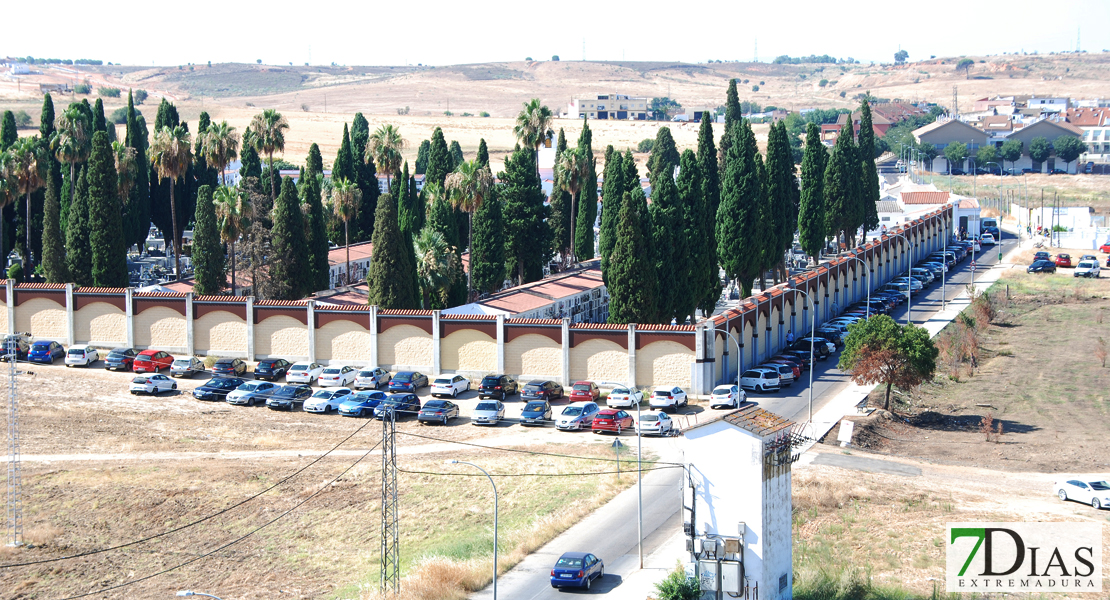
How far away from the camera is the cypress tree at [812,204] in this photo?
102m

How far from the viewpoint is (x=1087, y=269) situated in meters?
114

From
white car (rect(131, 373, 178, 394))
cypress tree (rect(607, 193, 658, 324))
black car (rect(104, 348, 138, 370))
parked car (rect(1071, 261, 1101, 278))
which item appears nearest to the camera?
white car (rect(131, 373, 178, 394))

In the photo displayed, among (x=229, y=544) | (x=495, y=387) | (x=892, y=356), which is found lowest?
(x=229, y=544)

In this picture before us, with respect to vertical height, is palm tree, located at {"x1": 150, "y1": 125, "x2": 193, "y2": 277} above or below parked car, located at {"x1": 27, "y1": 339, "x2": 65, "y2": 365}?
above

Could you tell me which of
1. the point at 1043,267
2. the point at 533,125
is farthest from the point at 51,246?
the point at 1043,267

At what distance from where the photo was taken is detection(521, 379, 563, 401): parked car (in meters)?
65.1

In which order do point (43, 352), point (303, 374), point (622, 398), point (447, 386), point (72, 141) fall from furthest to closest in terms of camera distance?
point (72, 141) → point (43, 352) → point (303, 374) → point (447, 386) → point (622, 398)

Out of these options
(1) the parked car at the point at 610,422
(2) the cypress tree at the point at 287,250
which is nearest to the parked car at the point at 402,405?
(1) the parked car at the point at 610,422

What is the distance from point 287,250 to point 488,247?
16.0 meters

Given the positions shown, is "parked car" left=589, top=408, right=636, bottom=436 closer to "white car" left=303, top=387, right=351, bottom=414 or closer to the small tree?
the small tree

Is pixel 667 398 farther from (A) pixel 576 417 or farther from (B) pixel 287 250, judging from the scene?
(B) pixel 287 250

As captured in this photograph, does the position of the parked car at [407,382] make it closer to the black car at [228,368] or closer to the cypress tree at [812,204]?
the black car at [228,368]

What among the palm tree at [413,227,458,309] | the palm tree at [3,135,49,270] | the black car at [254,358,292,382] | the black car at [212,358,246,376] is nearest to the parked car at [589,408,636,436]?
the black car at [254,358,292,382]

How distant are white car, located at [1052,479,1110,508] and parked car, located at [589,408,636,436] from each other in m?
20.2
